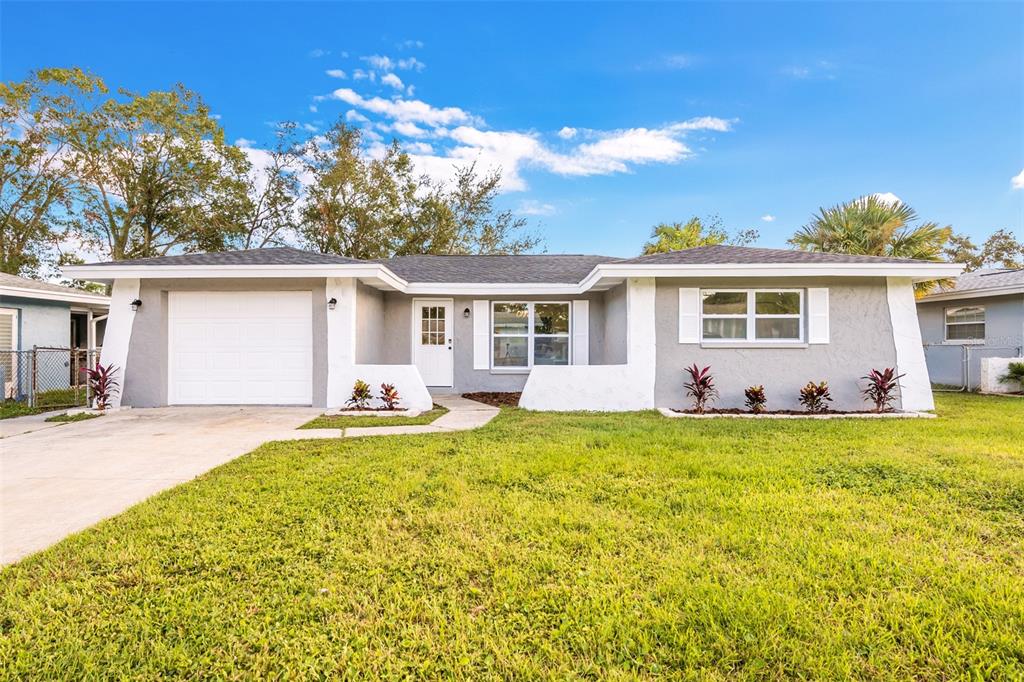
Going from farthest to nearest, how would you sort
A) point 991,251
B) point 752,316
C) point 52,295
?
point 991,251 < point 52,295 < point 752,316

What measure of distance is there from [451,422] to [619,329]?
13.3 ft

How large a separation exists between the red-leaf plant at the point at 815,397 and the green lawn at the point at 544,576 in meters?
3.65

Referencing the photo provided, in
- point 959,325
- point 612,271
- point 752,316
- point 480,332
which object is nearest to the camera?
point 612,271

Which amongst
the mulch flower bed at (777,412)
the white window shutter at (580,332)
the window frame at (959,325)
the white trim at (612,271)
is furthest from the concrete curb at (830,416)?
the window frame at (959,325)

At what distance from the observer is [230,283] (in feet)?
30.0

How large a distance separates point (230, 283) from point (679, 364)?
27.9 ft

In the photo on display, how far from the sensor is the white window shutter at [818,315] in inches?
342

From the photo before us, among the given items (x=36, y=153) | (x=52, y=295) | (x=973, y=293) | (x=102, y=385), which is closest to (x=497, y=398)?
(x=102, y=385)

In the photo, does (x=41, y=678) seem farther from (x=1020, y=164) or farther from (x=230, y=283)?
(x=1020, y=164)

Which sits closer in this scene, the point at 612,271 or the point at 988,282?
the point at 612,271

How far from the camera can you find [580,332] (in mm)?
11422

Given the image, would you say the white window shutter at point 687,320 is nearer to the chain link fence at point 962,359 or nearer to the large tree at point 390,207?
the chain link fence at point 962,359

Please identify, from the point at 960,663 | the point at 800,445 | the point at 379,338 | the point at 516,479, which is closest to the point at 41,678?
the point at 516,479

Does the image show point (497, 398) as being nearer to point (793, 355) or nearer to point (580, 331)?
point (580, 331)
